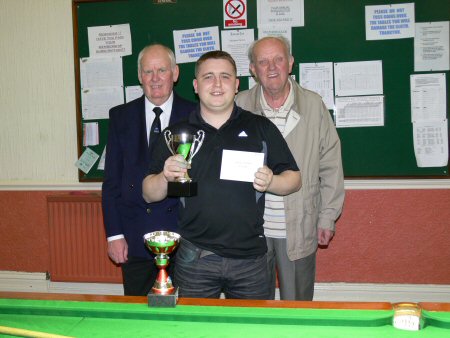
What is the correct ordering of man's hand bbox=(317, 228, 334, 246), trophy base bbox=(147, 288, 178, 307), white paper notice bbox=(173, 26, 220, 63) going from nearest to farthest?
trophy base bbox=(147, 288, 178, 307)
man's hand bbox=(317, 228, 334, 246)
white paper notice bbox=(173, 26, 220, 63)

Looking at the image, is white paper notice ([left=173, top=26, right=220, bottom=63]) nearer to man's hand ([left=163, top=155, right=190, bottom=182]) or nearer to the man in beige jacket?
the man in beige jacket

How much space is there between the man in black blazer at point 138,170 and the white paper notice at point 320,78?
1163mm

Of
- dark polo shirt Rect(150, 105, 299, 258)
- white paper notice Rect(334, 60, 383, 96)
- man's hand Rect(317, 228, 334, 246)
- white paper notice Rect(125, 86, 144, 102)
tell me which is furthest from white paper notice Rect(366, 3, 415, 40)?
white paper notice Rect(125, 86, 144, 102)

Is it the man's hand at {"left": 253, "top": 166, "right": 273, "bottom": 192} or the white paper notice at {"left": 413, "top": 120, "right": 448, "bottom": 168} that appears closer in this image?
→ the man's hand at {"left": 253, "top": 166, "right": 273, "bottom": 192}

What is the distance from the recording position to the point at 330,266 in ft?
11.8

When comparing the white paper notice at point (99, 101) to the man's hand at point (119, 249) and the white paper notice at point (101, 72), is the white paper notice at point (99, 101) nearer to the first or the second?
the white paper notice at point (101, 72)

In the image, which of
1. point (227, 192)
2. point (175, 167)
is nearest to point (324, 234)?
point (227, 192)

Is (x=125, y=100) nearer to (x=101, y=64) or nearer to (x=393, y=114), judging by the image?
(x=101, y=64)

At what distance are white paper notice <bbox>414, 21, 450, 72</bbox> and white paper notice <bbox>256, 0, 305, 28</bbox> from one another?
0.83 meters

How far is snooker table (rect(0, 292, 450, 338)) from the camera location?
1417mm

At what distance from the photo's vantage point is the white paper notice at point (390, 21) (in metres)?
3.31

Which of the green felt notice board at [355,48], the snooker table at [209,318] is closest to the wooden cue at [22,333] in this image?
the snooker table at [209,318]

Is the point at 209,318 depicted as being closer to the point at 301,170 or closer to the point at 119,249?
the point at 119,249

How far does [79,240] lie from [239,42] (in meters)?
2.01
